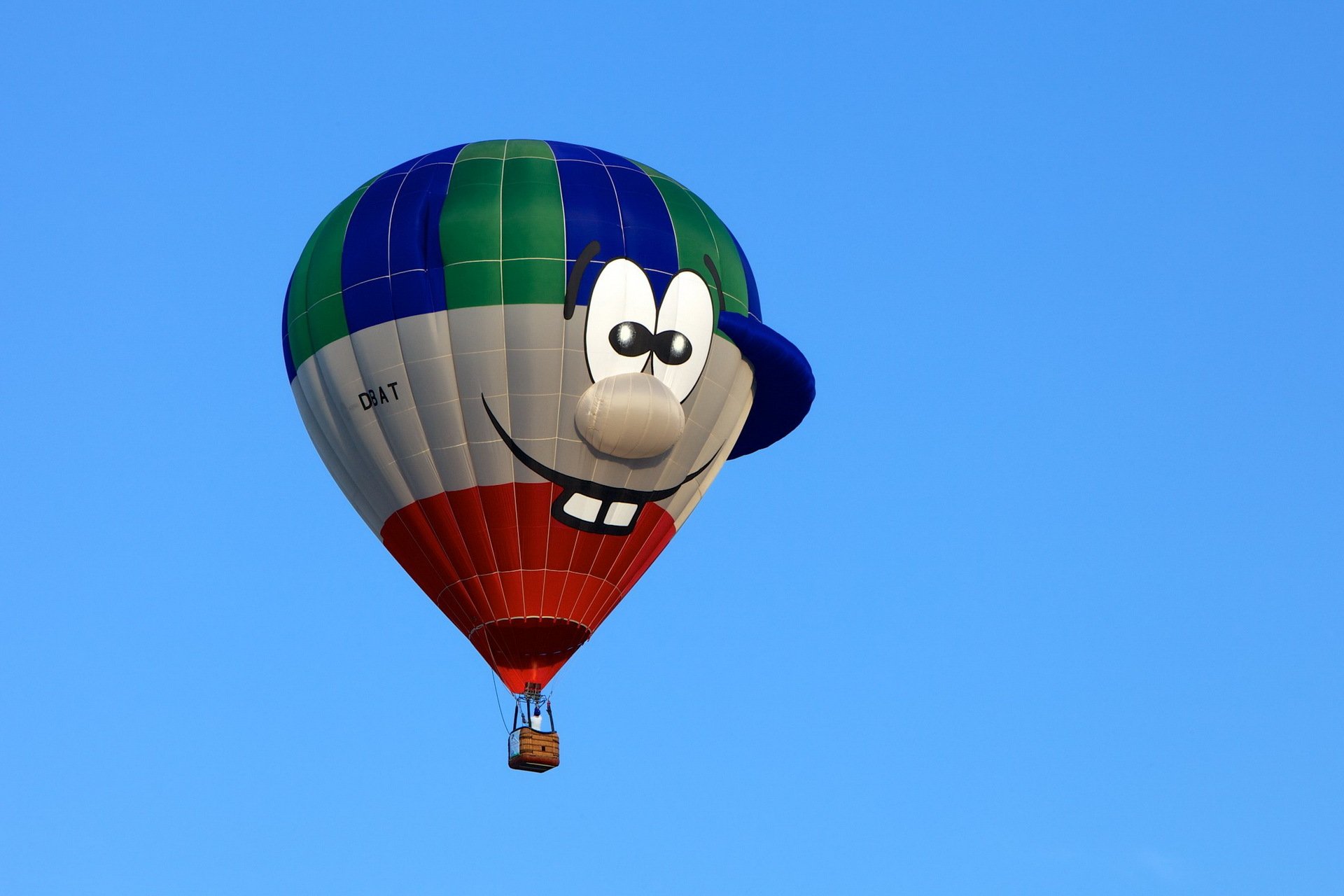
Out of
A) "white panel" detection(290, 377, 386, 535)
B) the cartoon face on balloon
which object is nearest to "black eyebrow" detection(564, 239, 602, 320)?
the cartoon face on balloon

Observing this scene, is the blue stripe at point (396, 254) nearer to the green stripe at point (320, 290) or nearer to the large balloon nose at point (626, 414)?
the green stripe at point (320, 290)

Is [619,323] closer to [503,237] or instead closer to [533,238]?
[533,238]

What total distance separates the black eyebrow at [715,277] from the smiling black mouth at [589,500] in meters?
2.21

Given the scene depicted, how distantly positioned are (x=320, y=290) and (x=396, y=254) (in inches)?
44.1

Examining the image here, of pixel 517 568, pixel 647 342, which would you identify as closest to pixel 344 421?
pixel 517 568

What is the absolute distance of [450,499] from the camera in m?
29.4

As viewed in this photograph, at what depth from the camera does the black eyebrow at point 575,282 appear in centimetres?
2889

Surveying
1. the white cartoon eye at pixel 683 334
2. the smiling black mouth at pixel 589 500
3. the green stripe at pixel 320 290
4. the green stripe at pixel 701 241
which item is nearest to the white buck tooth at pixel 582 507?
the smiling black mouth at pixel 589 500

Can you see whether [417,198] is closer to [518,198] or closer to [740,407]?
[518,198]

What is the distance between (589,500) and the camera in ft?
96.5

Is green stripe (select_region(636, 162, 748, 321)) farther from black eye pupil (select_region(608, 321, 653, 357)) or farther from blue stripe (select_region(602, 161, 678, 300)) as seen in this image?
black eye pupil (select_region(608, 321, 653, 357))

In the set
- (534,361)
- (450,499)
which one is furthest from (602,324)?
(450,499)

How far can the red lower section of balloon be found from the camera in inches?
1152

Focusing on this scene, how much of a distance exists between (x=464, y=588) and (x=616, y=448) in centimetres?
236
